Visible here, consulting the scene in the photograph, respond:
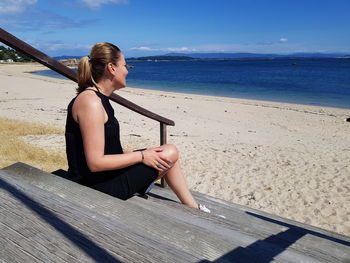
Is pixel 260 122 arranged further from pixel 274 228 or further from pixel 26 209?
pixel 26 209

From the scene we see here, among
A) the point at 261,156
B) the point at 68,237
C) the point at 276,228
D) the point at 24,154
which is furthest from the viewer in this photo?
the point at 261,156

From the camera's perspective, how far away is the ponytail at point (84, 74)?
7.31 feet

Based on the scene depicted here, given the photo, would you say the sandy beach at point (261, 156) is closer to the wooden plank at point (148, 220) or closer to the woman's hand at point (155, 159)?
the woman's hand at point (155, 159)

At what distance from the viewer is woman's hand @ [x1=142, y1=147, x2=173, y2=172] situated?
2.29 meters

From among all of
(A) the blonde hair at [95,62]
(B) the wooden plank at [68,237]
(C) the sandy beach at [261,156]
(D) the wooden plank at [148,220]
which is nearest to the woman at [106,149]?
(A) the blonde hair at [95,62]

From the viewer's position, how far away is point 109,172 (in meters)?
2.33

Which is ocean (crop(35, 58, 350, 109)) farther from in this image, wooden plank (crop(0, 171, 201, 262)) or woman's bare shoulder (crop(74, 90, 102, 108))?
wooden plank (crop(0, 171, 201, 262))

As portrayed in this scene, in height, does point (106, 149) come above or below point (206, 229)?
above

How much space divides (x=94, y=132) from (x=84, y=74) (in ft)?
1.50

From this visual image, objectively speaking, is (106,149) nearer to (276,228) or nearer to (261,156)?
(276,228)

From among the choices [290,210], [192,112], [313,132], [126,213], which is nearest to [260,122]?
[313,132]

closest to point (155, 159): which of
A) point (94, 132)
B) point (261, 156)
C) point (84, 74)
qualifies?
→ point (94, 132)

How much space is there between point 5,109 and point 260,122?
8.75 metres

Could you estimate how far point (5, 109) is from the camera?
11.1m
